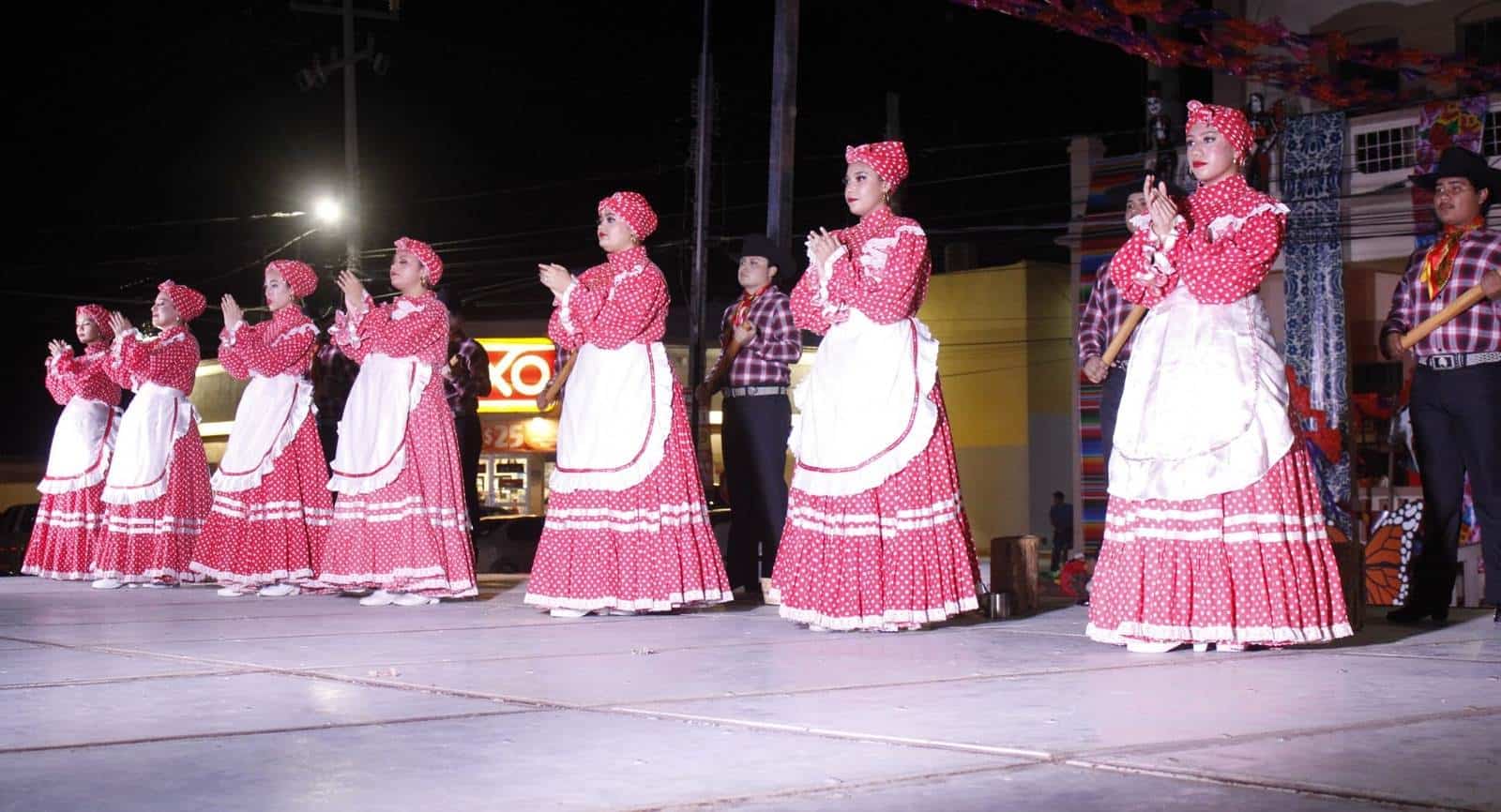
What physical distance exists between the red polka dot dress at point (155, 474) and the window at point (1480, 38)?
13.1 meters

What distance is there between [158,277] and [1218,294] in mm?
34289

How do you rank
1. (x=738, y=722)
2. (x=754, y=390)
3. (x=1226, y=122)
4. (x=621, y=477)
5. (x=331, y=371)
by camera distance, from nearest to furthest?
(x=738, y=722), (x=1226, y=122), (x=621, y=477), (x=754, y=390), (x=331, y=371)

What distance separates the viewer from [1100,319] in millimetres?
8555

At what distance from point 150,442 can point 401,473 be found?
9.51 ft

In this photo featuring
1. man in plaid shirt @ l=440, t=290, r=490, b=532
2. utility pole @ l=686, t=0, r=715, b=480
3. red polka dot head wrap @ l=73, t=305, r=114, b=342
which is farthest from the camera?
utility pole @ l=686, t=0, r=715, b=480

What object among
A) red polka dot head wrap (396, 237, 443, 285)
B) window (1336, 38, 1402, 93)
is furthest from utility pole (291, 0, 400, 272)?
red polka dot head wrap (396, 237, 443, 285)

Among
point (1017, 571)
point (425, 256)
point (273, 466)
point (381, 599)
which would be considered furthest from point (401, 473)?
point (1017, 571)

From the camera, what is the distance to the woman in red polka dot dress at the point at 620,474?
7.96m

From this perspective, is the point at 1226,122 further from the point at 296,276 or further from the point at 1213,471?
the point at 296,276

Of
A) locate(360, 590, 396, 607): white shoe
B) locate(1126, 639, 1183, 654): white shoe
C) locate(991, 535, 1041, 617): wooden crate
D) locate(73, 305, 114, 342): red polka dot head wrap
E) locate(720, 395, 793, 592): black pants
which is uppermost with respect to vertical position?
locate(73, 305, 114, 342): red polka dot head wrap

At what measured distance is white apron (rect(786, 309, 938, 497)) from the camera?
6945mm

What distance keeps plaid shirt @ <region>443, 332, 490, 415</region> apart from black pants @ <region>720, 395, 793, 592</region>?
2.64 metres

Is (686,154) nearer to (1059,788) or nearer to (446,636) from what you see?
(446,636)

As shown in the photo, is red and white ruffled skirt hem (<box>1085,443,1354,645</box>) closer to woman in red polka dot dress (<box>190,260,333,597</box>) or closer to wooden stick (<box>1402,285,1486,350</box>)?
wooden stick (<box>1402,285,1486,350</box>)
